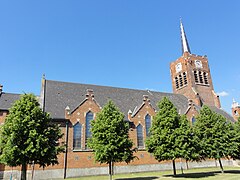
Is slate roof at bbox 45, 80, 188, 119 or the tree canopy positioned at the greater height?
slate roof at bbox 45, 80, 188, 119

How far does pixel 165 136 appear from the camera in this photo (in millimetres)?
23703

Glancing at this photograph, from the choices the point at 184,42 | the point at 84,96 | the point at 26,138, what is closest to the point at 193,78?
the point at 184,42

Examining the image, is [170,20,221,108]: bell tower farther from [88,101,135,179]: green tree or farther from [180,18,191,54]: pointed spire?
[88,101,135,179]: green tree

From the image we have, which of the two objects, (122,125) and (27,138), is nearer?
(27,138)

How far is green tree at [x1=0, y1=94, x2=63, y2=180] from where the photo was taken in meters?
17.6

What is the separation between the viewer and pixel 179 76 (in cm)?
5191

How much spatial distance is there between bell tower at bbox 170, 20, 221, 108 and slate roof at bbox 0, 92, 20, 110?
116 ft

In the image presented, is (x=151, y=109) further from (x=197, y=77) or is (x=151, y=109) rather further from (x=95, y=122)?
(x=197, y=77)

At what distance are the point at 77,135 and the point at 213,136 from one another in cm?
1841

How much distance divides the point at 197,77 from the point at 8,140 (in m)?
42.9

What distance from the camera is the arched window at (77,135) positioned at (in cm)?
3000

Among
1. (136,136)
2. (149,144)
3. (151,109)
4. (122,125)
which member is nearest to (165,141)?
(149,144)

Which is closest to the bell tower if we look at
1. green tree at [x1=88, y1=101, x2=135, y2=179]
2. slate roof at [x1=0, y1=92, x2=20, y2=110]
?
green tree at [x1=88, y1=101, x2=135, y2=179]

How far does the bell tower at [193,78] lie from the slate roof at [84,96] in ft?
12.9
